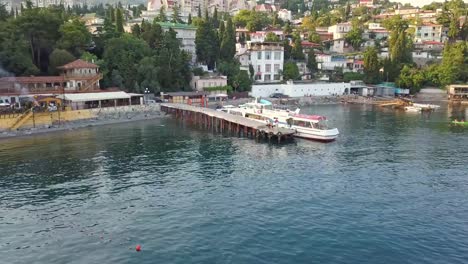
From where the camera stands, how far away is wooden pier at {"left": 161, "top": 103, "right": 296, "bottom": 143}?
54.1 metres

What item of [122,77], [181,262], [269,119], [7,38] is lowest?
[181,262]

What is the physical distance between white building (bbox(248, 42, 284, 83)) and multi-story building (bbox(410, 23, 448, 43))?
224 feet

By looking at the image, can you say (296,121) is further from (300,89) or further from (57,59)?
(57,59)

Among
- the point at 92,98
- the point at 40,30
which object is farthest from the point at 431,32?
the point at 40,30

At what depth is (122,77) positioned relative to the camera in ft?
268

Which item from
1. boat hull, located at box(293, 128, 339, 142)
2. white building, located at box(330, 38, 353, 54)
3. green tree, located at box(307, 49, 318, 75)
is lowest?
boat hull, located at box(293, 128, 339, 142)

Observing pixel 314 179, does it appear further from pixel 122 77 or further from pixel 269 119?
pixel 122 77

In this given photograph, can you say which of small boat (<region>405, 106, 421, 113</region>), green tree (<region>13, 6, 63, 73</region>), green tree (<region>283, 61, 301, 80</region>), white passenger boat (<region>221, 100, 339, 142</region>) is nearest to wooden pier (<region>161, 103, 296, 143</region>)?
white passenger boat (<region>221, 100, 339, 142</region>)

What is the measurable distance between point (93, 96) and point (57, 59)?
13958 millimetres

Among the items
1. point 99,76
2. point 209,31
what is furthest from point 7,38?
point 209,31

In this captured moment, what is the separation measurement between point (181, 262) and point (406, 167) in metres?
28.3

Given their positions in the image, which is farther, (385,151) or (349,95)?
(349,95)

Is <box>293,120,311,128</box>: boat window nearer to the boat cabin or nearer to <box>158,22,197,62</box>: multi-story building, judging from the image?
the boat cabin

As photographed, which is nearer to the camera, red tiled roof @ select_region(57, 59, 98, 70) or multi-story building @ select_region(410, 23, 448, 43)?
red tiled roof @ select_region(57, 59, 98, 70)
